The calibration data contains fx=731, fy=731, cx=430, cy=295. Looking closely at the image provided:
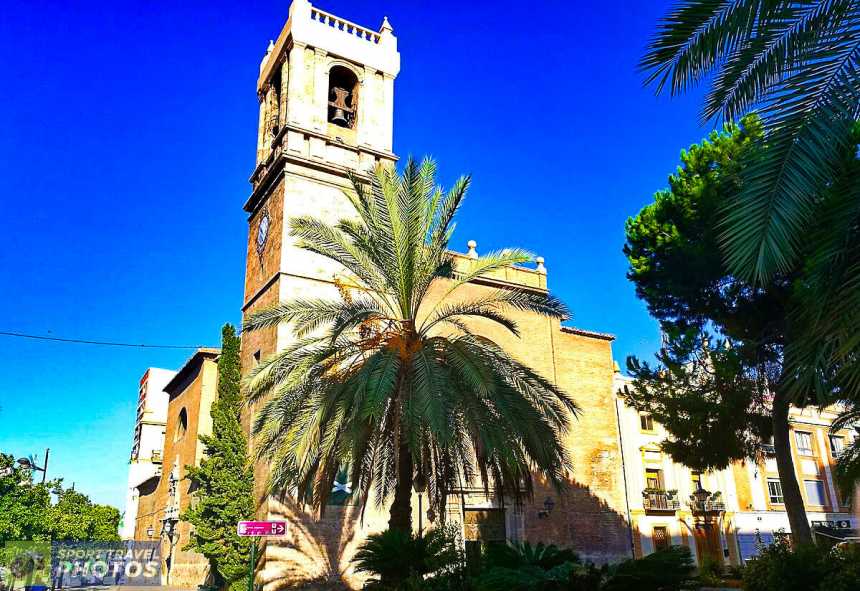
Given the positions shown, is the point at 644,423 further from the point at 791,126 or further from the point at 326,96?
the point at 791,126

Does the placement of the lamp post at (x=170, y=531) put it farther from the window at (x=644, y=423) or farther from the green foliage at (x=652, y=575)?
the green foliage at (x=652, y=575)

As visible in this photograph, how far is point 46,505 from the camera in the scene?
34.1 m

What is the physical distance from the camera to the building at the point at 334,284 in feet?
64.2

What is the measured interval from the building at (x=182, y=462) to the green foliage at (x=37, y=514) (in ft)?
15.8

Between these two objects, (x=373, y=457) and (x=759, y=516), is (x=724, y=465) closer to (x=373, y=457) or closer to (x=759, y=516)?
(x=373, y=457)

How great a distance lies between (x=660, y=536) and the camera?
29516mm

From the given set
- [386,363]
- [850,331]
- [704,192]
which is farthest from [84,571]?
[850,331]

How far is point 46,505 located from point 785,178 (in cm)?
3658

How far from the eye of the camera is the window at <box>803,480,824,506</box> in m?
35.9

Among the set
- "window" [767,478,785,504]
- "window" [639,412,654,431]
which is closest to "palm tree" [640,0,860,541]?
"window" [639,412,654,431]

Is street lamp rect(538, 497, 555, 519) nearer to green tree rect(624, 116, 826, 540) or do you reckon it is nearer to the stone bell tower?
green tree rect(624, 116, 826, 540)

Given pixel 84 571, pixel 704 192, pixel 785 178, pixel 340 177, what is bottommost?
pixel 84 571

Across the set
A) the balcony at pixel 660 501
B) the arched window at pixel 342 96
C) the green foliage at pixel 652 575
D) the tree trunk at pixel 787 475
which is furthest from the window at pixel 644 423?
the green foliage at pixel 652 575

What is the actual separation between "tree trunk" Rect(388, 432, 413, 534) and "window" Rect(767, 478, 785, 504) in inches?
1039
